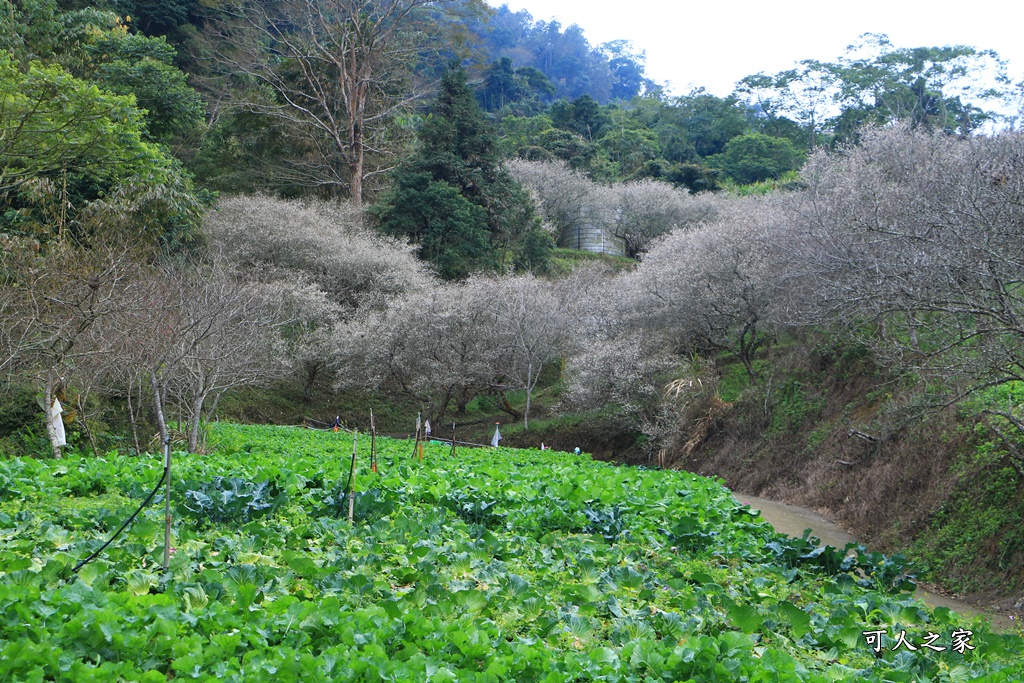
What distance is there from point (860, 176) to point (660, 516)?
1864 cm

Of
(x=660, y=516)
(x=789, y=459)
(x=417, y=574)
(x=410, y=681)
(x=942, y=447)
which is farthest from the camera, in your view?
(x=789, y=459)

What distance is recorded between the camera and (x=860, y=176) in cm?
2497

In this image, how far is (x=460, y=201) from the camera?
3756cm

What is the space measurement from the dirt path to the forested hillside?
19.7 inches

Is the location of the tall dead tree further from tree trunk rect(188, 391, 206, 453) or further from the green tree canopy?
tree trunk rect(188, 391, 206, 453)

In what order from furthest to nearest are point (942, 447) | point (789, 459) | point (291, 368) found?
point (291, 368)
point (789, 459)
point (942, 447)

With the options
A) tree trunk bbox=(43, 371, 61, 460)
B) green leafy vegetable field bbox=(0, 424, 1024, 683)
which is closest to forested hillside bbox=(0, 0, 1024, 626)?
tree trunk bbox=(43, 371, 61, 460)

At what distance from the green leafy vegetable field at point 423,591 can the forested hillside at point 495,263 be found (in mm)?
1556

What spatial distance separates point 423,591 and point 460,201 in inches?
1297

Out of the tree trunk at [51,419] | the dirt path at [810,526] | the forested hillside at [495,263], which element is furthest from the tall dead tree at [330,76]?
the tree trunk at [51,419]

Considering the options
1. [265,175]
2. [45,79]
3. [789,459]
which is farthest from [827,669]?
[265,175]

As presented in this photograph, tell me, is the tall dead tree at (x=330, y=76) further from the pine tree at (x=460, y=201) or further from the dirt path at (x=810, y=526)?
the dirt path at (x=810, y=526)

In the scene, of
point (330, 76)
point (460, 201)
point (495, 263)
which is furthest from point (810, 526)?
point (330, 76)

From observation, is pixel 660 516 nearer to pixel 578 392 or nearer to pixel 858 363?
pixel 858 363
